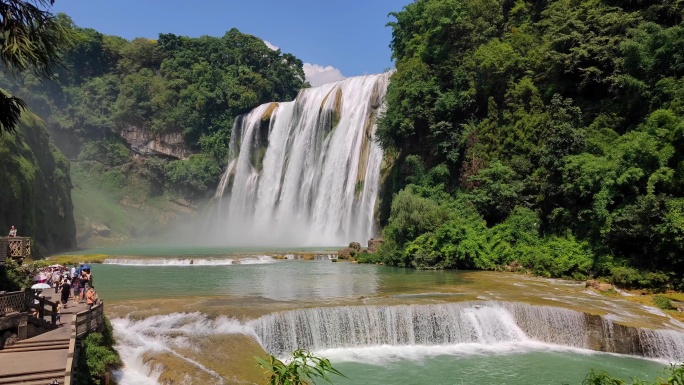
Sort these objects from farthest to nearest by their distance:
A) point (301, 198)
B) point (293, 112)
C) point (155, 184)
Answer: point (155, 184) → point (293, 112) → point (301, 198)

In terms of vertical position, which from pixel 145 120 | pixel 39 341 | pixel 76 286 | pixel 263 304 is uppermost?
pixel 145 120

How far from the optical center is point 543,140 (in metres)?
24.8

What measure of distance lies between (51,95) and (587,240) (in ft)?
219

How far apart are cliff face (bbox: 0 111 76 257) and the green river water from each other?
12148mm

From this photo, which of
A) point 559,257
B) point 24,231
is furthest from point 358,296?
point 24,231

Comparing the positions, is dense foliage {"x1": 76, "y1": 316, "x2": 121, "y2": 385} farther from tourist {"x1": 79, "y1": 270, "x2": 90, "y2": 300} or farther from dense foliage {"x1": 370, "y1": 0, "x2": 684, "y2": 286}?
dense foliage {"x1": 370, "y1": 0, "x2": 684, "y2": 286}

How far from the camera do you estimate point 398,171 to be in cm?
3375

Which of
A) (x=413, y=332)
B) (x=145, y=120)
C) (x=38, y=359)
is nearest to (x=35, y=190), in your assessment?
(x=145, y=120)

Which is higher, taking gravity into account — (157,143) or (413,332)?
(157,143)

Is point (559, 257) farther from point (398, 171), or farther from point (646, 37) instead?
point (398, 171)

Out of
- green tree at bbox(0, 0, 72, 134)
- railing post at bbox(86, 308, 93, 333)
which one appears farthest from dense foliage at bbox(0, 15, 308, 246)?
green tree at bbox(0, 0, 72, 134)

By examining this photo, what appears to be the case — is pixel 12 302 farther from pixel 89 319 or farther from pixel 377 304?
pixel 377 304

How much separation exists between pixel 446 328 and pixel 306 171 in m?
32.1

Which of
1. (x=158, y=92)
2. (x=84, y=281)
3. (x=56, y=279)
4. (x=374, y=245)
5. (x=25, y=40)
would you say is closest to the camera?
(x=25, y=40)
